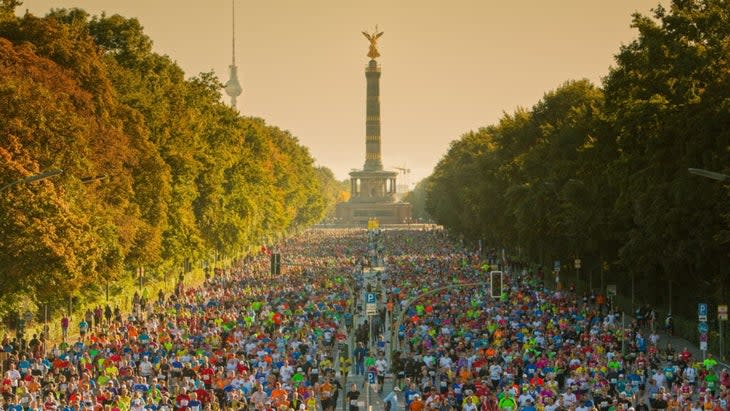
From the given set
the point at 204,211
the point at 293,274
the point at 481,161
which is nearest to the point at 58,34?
the point at 204,211

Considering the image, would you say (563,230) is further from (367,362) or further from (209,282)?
(367,362)

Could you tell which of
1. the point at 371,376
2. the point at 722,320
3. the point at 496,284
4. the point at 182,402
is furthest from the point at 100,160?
the point at 722,320

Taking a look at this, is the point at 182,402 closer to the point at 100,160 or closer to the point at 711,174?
the point at 711,174

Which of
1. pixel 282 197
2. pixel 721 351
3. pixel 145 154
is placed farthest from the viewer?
pixel 282 197

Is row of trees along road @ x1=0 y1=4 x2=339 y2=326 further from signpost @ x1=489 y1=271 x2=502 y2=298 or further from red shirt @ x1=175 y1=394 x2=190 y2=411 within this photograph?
signpost @ x1=489 y1=271 x2=502 y2=298

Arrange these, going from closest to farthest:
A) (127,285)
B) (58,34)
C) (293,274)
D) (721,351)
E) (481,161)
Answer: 1. (721,351)
2. (58,34)
3. (127,285)
4. (293,274)
5. (481,161)

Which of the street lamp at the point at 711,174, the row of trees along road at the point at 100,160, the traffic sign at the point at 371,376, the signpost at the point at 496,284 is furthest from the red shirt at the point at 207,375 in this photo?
the street lamp at the point at 711,174

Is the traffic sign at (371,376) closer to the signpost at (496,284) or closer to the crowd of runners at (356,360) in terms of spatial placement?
the crowd of runners at (356,360)

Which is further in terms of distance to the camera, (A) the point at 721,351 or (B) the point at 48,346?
(B) the point at 48,346
